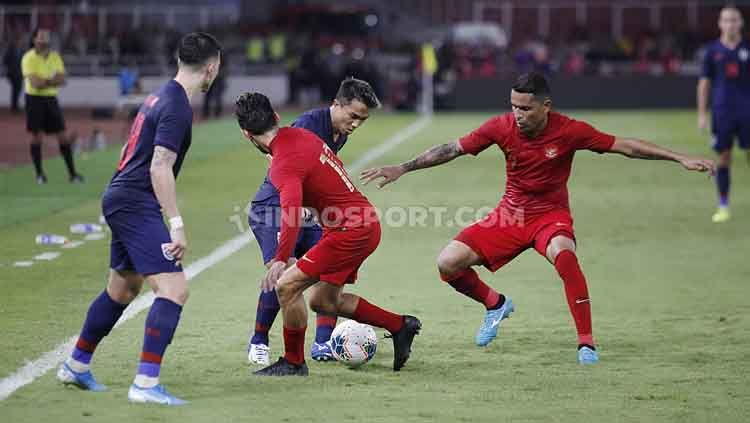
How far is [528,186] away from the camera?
9625 mm

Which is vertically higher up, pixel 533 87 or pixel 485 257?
pixel 533 87

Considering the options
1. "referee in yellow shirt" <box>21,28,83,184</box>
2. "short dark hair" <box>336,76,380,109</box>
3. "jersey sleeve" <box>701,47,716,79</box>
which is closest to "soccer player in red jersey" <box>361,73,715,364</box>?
"short dark hair" <box>336,76,380,109</box>

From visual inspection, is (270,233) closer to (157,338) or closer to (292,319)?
(292,319)

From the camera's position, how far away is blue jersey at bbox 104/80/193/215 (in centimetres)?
751

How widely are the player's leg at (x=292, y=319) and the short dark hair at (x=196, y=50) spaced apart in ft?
4.61

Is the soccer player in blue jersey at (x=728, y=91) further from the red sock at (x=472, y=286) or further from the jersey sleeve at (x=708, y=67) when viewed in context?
the red sock at (x=472, y=286)

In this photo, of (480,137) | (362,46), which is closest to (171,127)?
(480,137)

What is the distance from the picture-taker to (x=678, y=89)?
143ft

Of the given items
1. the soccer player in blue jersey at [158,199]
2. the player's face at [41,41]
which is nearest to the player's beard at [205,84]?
the soccer player in blue jersey at [158,199]

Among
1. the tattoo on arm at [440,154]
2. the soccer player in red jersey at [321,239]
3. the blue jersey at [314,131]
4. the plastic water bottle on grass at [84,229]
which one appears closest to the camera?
the soccer player in red jersey at [321,239]

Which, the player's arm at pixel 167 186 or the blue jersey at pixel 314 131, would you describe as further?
the blue jersey at pixel 314 131

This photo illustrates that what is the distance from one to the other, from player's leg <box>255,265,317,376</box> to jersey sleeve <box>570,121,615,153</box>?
2.04 metres

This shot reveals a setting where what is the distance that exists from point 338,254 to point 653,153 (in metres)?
2.13

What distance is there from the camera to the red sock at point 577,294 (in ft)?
29.3
